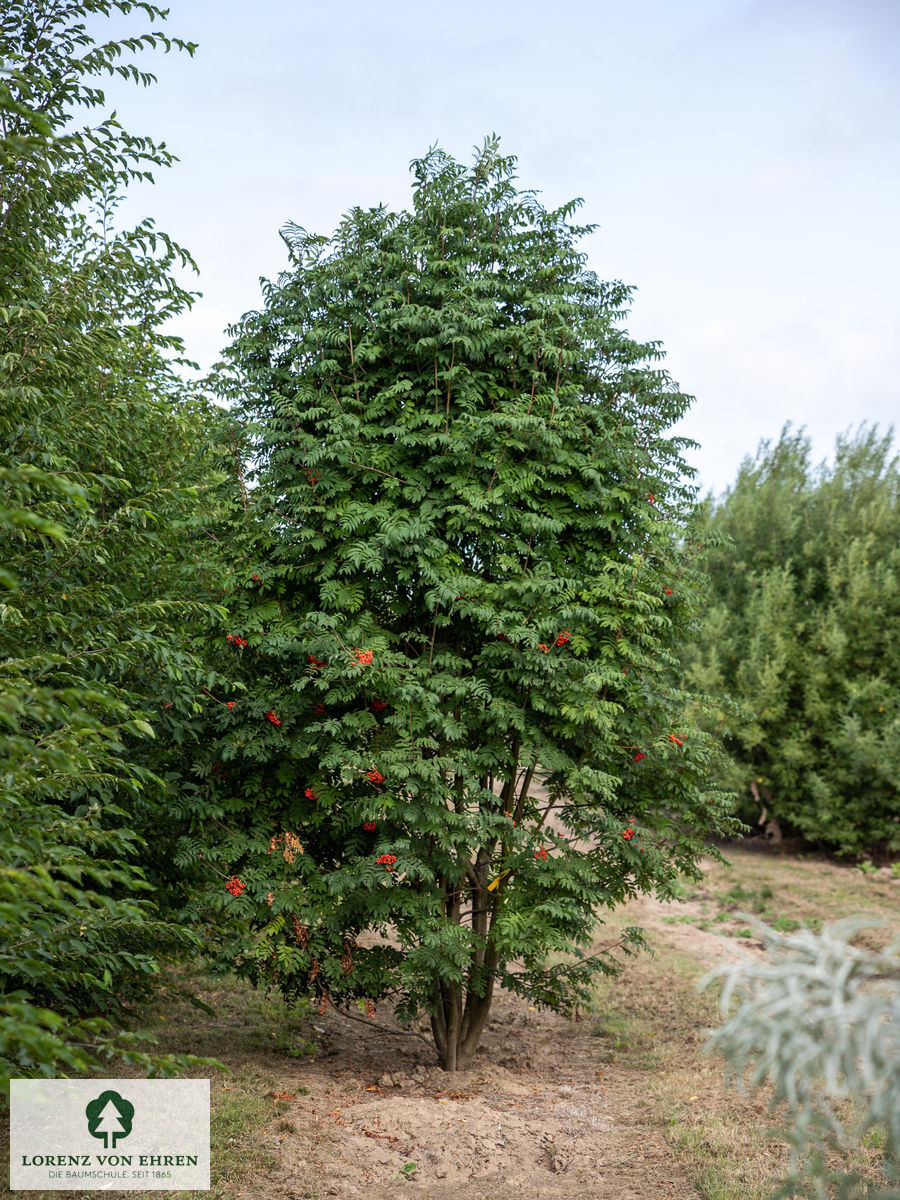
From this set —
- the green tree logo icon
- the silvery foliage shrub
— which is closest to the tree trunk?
the green tree logo icon

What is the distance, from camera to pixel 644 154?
8.81 meters

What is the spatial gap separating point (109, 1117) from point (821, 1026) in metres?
3.88

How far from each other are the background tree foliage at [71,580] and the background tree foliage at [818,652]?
10383 millimetres

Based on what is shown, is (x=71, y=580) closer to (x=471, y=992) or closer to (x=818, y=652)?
(x=471, y=992)

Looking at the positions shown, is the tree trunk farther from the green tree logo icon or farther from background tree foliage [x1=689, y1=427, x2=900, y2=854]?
background tree foliage [x1=689, y1=427, x2=900, y2=854]

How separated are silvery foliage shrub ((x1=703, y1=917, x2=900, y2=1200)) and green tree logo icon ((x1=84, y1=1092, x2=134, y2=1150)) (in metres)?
3.48

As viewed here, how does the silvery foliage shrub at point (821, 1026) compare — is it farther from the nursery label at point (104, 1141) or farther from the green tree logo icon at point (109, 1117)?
the green tree logo icon at point (109, 1117)

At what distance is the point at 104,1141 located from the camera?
394 centimetres

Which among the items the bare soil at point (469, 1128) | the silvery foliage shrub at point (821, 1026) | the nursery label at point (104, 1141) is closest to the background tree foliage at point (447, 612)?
the bare soil at point (469, 1128)

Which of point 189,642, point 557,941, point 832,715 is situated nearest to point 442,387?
point 189,642

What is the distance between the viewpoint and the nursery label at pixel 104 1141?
373cm

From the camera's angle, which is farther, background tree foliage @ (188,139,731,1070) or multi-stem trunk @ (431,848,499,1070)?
multi-stem trunk @ (431,848,499,1070)

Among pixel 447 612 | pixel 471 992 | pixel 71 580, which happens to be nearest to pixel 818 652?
pixel 471 992

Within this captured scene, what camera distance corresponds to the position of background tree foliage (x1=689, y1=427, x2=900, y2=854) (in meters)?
13.8
